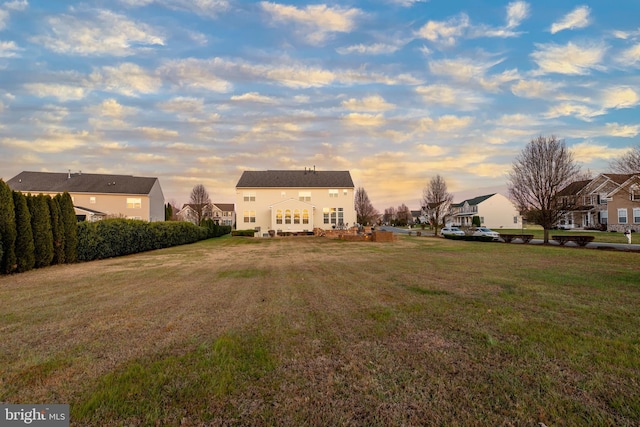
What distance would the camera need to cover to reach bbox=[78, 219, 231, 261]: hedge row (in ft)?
48.6

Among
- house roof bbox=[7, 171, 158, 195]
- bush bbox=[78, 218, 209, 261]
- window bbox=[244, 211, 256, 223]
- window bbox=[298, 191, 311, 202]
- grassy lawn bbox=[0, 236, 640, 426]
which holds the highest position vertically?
house roof bbox=[7, 171, 158, 195]

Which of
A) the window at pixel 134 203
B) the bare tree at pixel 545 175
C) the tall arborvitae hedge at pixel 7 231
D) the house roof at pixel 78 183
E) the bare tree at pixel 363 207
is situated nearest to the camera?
the tall arborvitae hedge at pixel 7 231

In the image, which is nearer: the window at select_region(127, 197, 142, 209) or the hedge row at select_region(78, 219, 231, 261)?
the hedge row at select_region(78, 219, 231, 261)

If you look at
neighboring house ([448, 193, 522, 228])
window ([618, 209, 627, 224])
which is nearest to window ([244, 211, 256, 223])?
neighboring house ([448, 193, 522, 228])

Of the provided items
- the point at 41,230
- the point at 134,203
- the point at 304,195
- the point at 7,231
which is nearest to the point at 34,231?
the point at 41,230

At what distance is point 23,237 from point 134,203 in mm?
32705

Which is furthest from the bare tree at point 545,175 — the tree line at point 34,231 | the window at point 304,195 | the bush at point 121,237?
the tree line at point 34,231

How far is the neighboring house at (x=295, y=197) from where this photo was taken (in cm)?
3956

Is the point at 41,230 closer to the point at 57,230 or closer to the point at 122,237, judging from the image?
the point at 57,230

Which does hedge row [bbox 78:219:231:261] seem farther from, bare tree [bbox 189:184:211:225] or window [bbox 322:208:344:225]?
bare tree [bbox 189:184:211:225]

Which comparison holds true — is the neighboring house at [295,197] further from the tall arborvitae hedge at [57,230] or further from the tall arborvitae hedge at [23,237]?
the tall arborvitae hedge at [23,237]

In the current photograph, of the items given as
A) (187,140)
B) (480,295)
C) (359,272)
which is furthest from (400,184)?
(480,295)

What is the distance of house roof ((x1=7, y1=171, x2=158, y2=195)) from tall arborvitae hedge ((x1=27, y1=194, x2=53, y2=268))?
30.9m

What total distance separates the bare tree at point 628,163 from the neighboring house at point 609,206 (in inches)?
374
